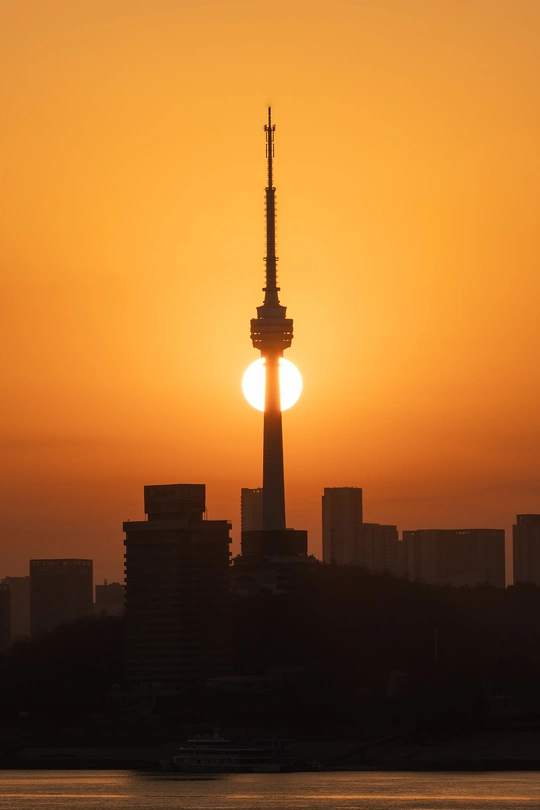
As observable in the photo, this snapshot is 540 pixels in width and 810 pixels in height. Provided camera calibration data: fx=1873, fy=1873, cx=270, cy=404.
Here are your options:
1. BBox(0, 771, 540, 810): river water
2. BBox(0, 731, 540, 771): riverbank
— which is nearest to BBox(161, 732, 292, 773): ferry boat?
BBox(0, 731, 540, 771): riverbank

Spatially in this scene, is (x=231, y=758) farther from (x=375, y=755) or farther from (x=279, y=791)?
(x=279, y=791)

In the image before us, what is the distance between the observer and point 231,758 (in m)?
164

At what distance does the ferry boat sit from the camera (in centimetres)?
16300

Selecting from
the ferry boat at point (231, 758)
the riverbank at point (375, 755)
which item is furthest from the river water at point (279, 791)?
the riverbank at point (375, 755)

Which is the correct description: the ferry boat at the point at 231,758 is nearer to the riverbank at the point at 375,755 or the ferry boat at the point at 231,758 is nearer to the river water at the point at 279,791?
the riverbank at the point at 375,755

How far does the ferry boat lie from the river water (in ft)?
10.0

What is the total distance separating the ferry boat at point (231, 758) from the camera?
163 meters

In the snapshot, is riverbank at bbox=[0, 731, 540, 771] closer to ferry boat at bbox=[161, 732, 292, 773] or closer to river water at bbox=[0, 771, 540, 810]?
ferry boat at bbox=[161, 732, 292, 773]

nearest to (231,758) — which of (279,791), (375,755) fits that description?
(375,755)

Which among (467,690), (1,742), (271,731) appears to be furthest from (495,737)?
(1,742)

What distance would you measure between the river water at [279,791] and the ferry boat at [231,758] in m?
3.06

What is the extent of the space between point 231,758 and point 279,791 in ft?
73.2

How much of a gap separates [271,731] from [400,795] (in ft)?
189

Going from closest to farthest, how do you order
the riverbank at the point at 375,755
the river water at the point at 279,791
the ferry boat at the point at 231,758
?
the river water at the point at 279,791 < the ferry boat at the point at 231,758 < the riverbank at the point at 375,755
